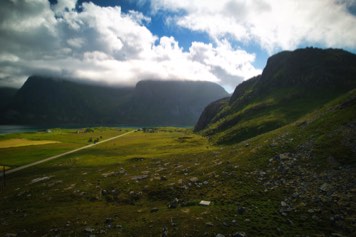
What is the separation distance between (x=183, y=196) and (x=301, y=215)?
45.1 feet

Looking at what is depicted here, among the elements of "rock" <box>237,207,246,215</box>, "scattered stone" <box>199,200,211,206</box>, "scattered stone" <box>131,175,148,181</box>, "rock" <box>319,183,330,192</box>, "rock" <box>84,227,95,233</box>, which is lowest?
"rock" <box>84,227,95,233</box>

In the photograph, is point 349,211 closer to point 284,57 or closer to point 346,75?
point 346,75

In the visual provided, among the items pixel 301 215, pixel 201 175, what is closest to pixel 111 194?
pixel 201 175

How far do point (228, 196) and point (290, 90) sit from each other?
110 meters

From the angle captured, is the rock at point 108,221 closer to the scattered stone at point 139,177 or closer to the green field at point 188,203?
the green field at point 188,203

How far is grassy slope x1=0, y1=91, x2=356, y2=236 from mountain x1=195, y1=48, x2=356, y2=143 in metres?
41.7

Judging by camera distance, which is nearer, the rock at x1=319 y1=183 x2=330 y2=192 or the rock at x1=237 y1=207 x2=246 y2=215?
the rock at x1=237 y1=207 x2=246 y2=215

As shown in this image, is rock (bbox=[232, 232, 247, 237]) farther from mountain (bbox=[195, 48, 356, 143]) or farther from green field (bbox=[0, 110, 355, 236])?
mountain (bbox=[195, 48, 356, 143])

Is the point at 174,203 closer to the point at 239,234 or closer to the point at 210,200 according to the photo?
the point at 210,200

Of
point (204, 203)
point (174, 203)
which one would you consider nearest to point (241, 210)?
point (204, 203)

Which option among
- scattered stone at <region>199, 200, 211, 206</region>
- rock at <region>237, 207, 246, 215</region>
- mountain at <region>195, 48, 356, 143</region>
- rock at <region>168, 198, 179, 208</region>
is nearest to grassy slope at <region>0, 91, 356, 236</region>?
rock at <region>237, 207, 246, 215</region>

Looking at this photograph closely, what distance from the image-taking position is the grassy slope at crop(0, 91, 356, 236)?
1998 cm

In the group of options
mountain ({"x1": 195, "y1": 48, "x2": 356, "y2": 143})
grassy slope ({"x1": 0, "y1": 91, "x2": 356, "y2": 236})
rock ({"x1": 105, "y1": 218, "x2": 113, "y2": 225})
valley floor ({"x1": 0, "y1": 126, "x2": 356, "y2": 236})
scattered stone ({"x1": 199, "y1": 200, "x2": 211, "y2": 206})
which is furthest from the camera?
mountain ({"x1": 195, "y1": 48, "x2": 356, "y2": 143})

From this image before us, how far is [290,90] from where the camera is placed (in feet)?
390
